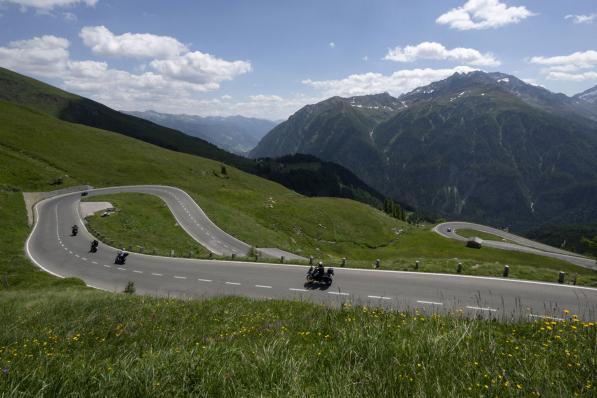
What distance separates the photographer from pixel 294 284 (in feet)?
91.1

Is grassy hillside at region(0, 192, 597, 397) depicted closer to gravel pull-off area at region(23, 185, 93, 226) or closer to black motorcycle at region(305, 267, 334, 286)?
black motorcycle at region(305, 267, 334, 286)

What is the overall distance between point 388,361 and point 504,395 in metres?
1.49

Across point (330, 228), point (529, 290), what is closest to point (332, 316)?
point (529, 290)

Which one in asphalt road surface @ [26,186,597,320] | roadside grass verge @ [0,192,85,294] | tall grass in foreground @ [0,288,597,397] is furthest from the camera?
roadside grass verge @ [0,192,85,294]

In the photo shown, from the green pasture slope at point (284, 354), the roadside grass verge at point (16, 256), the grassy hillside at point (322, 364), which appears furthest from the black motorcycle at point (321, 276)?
the roadside grass verge at point (16, 256)

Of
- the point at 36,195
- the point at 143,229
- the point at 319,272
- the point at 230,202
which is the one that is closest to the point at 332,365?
the point at 319,272

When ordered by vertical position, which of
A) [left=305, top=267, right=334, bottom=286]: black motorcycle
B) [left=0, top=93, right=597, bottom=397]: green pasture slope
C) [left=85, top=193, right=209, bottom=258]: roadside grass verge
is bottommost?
[left=85, top=193, right=209, bottom=258]: roadside grass verge

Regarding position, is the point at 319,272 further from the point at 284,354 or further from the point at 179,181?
the point at 179,181

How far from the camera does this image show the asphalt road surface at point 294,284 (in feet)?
66.8

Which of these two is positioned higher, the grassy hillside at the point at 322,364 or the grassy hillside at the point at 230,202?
the grassy hillside at the point at 322,364

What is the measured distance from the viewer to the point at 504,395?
3873 mm

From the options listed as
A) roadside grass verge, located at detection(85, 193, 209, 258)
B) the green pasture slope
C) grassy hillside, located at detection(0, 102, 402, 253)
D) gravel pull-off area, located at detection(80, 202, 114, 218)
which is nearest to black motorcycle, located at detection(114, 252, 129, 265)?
roadside grass verge, located at detection(85, 193, 209, 258)

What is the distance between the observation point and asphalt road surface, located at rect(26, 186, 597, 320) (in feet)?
66.8

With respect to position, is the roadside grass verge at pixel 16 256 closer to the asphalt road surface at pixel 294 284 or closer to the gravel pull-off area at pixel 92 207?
the asphalt road surface at pixel 294 284
